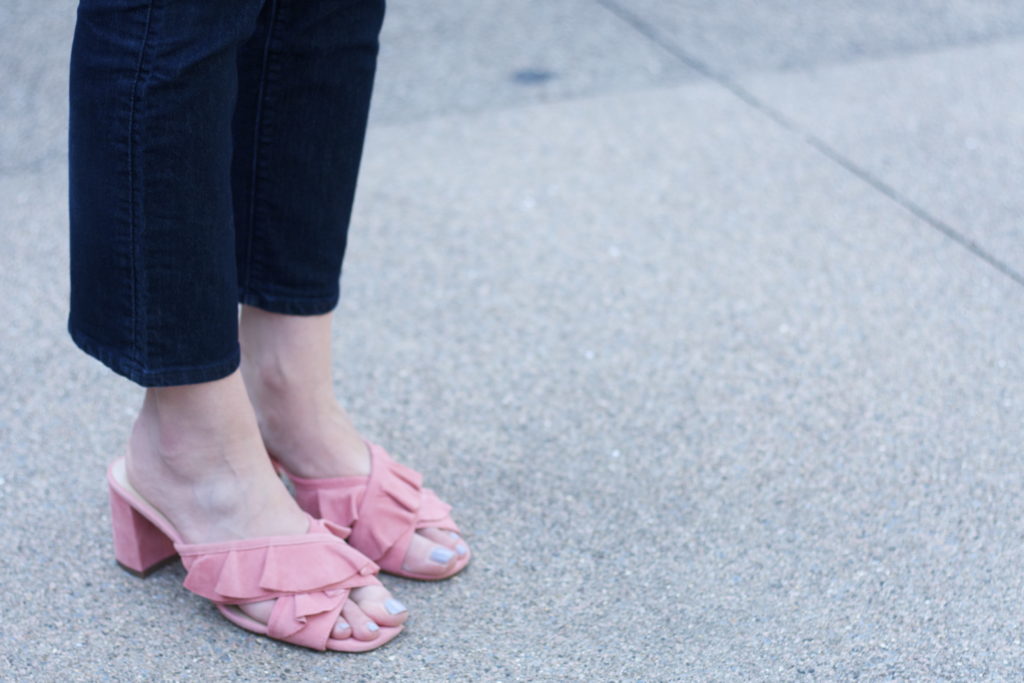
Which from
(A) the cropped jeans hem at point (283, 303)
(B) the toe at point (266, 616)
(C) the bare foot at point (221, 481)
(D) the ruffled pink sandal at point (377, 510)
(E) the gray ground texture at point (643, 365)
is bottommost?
(E) the gray ground texture at point (643, 365)

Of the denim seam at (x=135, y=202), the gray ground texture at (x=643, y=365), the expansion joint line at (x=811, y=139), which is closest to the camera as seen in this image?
the denim seam at (x=135, y=202)

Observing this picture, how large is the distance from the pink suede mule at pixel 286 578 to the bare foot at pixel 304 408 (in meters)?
0.11

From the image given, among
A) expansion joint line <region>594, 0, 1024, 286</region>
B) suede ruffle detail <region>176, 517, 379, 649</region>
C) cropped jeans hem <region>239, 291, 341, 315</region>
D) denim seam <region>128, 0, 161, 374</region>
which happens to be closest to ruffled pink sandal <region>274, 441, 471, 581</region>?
suede ruffle detail <region>176, 517, 379, 649</region>

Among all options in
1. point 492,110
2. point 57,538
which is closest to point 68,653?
point 57,538

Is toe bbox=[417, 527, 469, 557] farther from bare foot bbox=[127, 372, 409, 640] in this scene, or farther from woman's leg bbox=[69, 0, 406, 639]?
woman's leg bbox=[69, 0, 406, 639]

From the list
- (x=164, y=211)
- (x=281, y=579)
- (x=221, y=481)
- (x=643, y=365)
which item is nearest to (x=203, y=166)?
(x=164, y=211)

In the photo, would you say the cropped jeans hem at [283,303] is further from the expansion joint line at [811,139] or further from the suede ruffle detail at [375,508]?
the expansion joint line at [811,139]

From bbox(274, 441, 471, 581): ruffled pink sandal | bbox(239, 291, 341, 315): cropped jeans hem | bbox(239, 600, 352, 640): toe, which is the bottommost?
bbox(239, 600, 352, 640): toe

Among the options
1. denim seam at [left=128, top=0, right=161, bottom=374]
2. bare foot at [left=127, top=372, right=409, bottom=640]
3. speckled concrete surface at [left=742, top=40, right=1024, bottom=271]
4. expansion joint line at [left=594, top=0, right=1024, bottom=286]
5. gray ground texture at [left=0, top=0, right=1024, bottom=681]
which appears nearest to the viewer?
denim seam at [left=128, top=0, right=161, bottom=374]

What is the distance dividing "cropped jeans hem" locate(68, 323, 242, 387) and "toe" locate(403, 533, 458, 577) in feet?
1.17

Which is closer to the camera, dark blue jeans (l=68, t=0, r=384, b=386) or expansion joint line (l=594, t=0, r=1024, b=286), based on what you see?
dark blue jeans (l=68, t=0, r=384, b=386)

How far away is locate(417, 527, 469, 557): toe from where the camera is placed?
1453 millimetres

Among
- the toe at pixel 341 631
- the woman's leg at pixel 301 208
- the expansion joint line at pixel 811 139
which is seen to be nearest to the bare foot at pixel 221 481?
the toe at pixel 341 631

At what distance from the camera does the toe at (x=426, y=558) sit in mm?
1431
